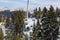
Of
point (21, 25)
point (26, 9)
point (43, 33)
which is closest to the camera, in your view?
point (43, 33)

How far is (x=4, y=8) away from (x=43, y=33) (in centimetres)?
334

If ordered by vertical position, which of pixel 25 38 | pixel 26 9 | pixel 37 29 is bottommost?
pixel 25 38

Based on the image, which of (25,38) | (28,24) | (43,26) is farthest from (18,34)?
(43,26)

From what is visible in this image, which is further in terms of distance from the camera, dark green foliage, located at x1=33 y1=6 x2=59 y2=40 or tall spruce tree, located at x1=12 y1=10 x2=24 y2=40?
tall spruce tree, located at x1=12 y1=10 x2=24 y2=40

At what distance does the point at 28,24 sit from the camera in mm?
8578

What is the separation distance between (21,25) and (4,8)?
1.56 metres

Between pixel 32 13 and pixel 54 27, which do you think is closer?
pixel 54 27

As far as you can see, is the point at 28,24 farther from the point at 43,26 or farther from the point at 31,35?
the point at 43,26

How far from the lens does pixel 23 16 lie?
8672 millimetres

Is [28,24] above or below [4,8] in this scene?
below

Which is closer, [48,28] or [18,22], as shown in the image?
[48,28]

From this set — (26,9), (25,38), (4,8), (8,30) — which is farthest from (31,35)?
(4,8)

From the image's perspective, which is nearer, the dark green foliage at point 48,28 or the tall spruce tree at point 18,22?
the dark green foliage at point 48,28

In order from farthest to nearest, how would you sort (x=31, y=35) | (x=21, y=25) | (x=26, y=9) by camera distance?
1. (x=26, y=9)
2. (x=21, y=25)
3. (x=31, y=35)
